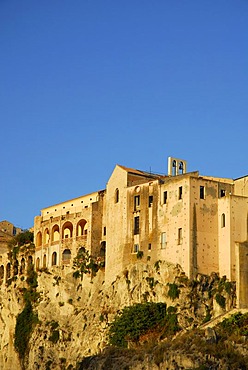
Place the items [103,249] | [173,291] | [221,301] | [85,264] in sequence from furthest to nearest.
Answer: [103,249]
[85,264]
[173,291]
[221,301]

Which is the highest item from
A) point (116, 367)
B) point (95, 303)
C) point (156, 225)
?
point (156, 225)

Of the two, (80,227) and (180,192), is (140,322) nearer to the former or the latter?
(180,192)

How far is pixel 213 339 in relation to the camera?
241ft

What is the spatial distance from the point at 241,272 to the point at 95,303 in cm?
1666

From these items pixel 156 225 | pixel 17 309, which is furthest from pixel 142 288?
pixel 17 309

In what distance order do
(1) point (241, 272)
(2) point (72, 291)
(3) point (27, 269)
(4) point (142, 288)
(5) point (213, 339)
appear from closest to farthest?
(5) point (213, 339) < (1) point (241, 272) < (4) point (142, 288) < (2) point (72, 291) < (3) point (27, 269)

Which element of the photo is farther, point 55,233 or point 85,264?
point 55,233

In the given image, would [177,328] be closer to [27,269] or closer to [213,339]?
[213,339]

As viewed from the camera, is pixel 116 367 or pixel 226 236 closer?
pixel 116 367

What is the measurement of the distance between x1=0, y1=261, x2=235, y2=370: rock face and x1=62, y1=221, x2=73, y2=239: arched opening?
432cm

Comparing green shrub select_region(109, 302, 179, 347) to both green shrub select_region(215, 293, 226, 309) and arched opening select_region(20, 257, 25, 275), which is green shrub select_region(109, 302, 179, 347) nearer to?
green shrub select_region(215, 293, 226, 309)

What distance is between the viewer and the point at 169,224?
281 feet

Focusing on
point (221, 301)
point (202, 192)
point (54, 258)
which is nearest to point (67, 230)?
point (54, 258)

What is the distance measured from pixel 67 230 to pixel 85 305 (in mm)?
10542
